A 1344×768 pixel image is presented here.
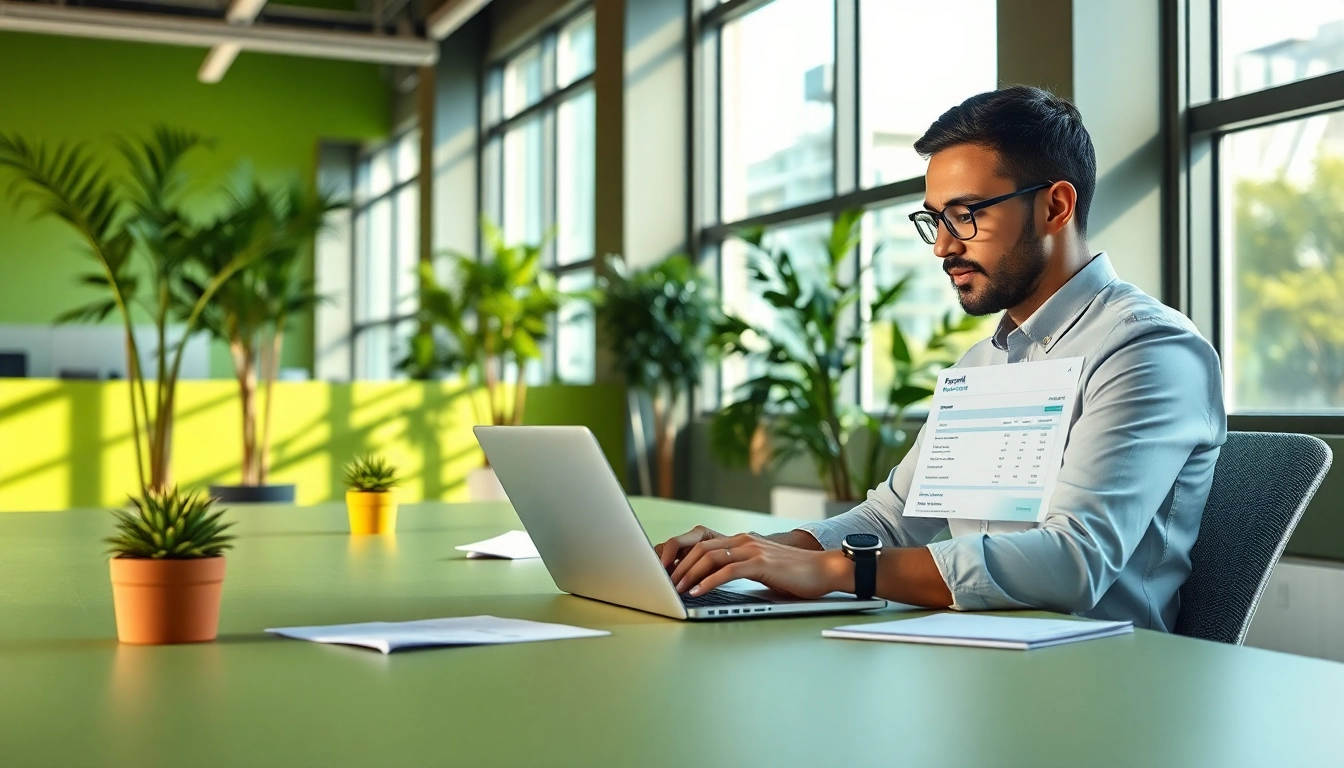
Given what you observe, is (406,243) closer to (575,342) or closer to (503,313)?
(575,342)

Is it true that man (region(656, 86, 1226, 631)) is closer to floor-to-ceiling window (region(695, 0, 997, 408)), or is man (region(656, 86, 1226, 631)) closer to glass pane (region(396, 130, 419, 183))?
floor-to-ceiling window (region(695, 0, 997, 408))

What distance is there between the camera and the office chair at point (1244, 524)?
4.89 feet

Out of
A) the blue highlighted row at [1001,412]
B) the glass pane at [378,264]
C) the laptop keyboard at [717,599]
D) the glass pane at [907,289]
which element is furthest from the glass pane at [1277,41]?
the glass pane at [378,264]

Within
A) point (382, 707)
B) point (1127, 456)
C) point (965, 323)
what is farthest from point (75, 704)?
point (965, 323)

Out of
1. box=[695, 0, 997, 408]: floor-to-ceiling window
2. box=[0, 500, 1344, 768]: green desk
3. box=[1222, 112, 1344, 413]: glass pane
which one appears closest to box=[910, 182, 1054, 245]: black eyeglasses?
box=[0, 500, 1344, 768]: green desk

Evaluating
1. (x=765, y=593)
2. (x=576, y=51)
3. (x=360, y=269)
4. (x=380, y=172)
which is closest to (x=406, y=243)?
(x=380, y=172)

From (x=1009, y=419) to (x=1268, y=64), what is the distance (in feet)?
10.1

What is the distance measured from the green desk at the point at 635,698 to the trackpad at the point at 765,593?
0.29ft

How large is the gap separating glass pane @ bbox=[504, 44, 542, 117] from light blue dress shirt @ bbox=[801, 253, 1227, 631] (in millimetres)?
8596

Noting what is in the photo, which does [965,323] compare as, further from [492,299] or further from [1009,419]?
[492,299]

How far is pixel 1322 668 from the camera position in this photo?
3.52ft

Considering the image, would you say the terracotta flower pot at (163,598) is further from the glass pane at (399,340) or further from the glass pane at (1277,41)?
the glass pane at (399,340)

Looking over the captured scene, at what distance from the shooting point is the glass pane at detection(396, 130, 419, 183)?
12.3 metres
